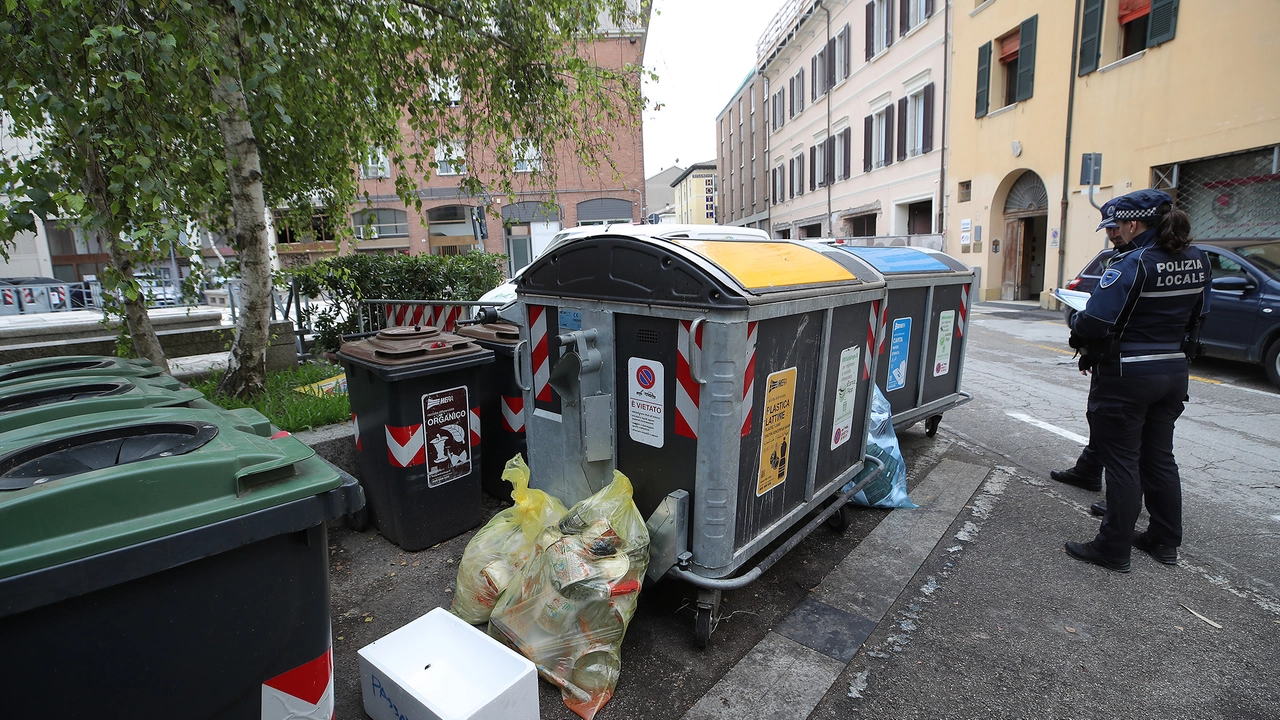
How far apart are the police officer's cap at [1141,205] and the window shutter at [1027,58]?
14822 millimetres

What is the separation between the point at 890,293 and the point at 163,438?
4.18 metres

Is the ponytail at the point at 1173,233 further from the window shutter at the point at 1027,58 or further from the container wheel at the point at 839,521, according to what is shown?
the window shutter at the point at 1027,58

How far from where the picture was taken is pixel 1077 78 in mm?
13742

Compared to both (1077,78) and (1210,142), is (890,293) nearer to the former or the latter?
(1210,142)

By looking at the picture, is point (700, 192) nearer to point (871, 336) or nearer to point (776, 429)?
point (871, 336)

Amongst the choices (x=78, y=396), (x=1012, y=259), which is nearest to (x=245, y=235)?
(x=78, y=396)

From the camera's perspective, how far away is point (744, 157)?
4212 cm

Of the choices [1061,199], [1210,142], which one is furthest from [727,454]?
[1061,199]

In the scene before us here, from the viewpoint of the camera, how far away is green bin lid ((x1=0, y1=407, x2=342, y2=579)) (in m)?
1.41

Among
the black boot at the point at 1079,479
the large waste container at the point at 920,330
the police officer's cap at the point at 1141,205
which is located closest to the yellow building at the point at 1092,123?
the large waste container at the point at 920,330

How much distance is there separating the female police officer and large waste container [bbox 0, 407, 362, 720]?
12.0 feet

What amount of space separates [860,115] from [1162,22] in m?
12.3

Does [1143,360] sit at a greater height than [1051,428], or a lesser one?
greater

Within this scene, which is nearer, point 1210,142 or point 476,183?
point 476,183
